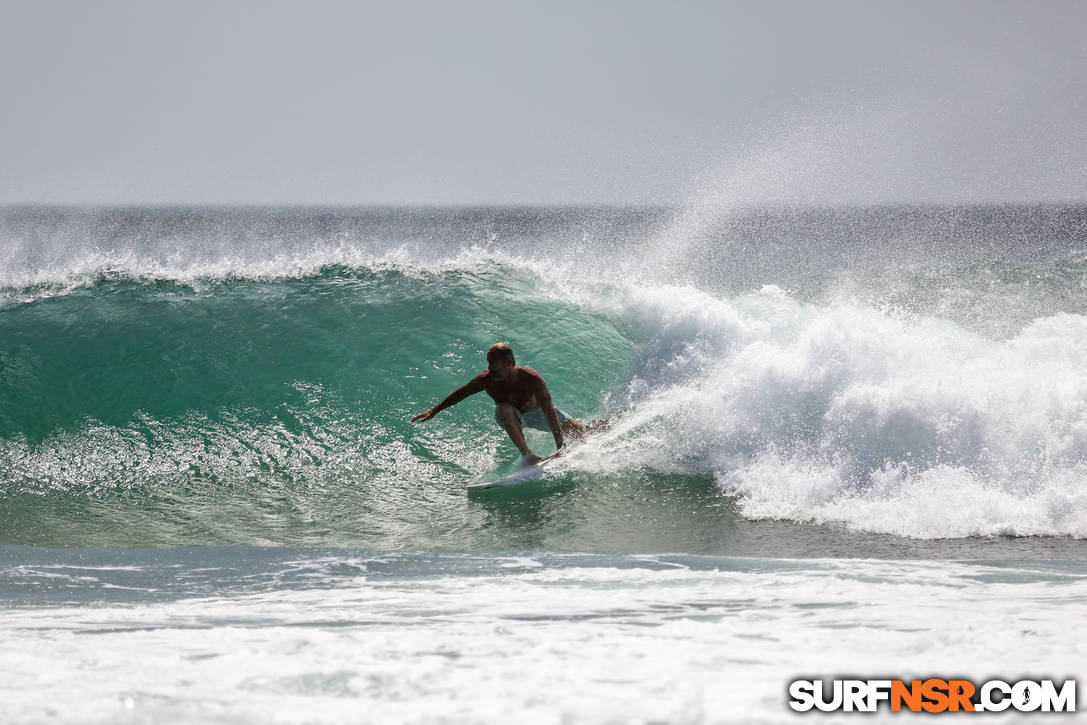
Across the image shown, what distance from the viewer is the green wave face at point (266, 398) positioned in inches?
293

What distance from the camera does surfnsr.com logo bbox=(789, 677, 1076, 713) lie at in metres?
2.80

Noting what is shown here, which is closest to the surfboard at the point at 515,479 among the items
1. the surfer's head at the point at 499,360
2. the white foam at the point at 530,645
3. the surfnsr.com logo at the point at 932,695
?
the surfer's head at the point at 499,360

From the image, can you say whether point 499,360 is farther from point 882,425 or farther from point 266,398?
point 882,425

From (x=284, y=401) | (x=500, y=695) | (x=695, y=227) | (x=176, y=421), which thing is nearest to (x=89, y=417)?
(x=176, y=421)

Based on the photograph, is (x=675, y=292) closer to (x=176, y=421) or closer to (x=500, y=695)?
(x=176, y=421)

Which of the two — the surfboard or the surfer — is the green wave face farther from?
the surfer

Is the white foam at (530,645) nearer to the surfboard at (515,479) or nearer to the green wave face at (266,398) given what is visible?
the green wave face at (266,398)

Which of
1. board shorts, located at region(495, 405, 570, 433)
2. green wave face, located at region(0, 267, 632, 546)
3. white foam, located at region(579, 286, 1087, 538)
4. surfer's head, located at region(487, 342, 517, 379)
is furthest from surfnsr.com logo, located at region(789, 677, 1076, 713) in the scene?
board shorts, located at region(495, 405, 570, 433)

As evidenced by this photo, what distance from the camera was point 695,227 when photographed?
1592 centimetres

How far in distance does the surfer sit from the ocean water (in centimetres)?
41

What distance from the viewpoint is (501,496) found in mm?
7449

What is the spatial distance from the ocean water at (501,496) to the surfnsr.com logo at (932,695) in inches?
4.0

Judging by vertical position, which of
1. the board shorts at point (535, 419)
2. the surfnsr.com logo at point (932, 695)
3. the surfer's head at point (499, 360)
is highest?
the surfer's head at point (499, 360)

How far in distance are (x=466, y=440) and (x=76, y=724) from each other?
241 inches
